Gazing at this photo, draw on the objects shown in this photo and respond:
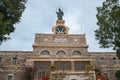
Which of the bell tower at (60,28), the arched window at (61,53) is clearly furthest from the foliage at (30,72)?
the bell tower at (60,28)

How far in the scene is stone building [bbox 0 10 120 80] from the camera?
35.2 meters

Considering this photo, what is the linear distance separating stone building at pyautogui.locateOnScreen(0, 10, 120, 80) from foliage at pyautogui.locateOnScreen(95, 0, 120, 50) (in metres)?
9.75

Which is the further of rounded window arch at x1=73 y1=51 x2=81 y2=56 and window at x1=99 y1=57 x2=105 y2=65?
window at x1=99 y1=57 x2=105 y2=65

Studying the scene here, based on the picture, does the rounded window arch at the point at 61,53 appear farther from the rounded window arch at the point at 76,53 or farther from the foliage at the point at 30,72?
the foliage at the point at 30,72

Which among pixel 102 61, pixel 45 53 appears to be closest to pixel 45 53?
pixel 45 53

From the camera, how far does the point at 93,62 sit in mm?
35281

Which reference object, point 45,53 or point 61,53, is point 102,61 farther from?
point 45,53

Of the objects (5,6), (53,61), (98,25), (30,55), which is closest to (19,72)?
(30,55)

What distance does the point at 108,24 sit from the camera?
24.5m

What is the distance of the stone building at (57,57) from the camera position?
3516cm

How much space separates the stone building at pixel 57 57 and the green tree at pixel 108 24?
975 cm

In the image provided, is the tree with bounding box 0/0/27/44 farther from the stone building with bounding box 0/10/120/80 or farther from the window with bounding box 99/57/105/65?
the window with bounding box 99/57/105/65

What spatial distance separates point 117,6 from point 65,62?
14878mm

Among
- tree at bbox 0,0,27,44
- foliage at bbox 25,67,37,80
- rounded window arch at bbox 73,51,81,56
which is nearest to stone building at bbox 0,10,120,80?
rounded window arch at bbox 73,51,81,56
